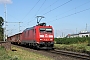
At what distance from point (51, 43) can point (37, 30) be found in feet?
8.68

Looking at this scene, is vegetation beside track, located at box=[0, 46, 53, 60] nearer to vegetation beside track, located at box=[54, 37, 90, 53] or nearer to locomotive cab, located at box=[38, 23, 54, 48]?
vegetation beside track, located at box=[54, 37, 90, 53]

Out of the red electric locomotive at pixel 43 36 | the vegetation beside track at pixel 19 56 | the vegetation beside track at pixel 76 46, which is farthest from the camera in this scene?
the red electric locomotive at pixel 43 36

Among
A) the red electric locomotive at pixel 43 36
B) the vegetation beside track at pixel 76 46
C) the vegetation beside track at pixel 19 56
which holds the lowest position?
the vegetation beside track at pixel 19 56

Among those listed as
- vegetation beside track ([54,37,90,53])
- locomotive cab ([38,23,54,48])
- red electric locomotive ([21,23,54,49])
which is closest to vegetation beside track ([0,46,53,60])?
vegetation beside track ([54,37,90,53])

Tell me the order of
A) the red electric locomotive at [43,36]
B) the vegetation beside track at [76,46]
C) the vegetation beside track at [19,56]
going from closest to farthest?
the vegetation beside track at [19,56] < the vegetation beside track at [76,46] < the red electric locomotive at [43,36]

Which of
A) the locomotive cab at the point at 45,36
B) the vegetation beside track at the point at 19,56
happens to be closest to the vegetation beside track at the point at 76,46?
the locomotive cab at the point at 45,36

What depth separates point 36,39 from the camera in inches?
1107

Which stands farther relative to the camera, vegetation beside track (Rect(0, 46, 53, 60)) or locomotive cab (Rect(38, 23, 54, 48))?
locomotive cab (Rect(38, 23, 54, 48))

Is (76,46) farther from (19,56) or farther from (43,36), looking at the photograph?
(19,56)

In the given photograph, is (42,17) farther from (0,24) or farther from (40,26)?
(0,24)

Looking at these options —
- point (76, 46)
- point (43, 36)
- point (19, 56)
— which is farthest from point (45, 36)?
point (19, 56)

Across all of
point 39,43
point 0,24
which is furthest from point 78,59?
point 0,24

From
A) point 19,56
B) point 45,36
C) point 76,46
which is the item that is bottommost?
point 19,56

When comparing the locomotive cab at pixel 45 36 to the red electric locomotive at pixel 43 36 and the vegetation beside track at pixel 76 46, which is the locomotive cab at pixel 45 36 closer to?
the red electric locomotive at pixel 43 36
